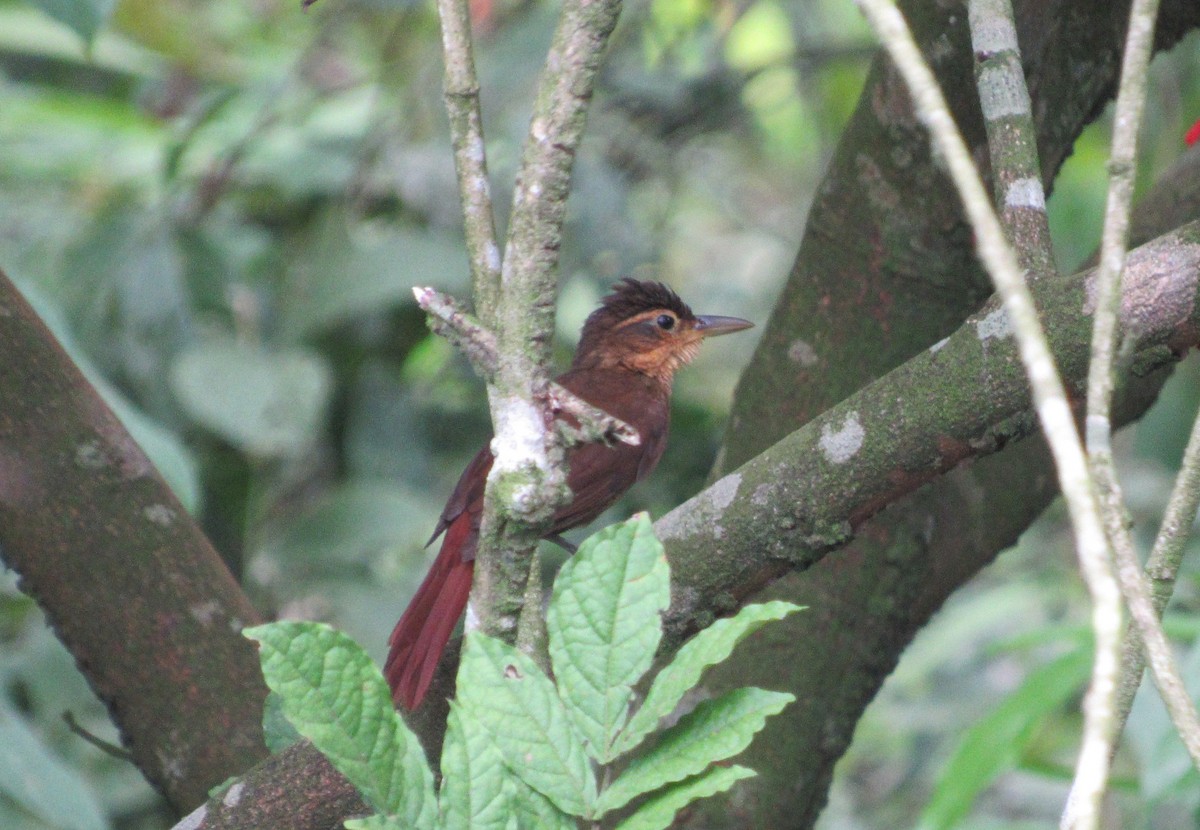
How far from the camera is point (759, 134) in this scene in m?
4.95

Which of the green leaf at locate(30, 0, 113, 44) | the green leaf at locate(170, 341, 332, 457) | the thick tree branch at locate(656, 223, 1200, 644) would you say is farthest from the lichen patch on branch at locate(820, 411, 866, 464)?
the green leaf at locate(170, 341, 332, 457)

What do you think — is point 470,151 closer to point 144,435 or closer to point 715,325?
point 144,435

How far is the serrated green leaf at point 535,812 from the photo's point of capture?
108 centimetres


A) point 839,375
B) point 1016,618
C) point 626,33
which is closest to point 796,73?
point 626,33

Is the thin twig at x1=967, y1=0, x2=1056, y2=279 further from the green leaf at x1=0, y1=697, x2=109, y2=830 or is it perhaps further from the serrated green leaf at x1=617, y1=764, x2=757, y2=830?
the green leaf at x1=0, y1=697, x2=109, y2=830

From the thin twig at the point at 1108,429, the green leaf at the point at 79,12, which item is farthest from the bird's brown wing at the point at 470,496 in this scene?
the thin twig at the point at 1108,429

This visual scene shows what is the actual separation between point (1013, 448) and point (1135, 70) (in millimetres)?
1596

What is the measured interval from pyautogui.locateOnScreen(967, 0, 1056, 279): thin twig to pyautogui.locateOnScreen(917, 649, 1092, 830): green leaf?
1.15 m

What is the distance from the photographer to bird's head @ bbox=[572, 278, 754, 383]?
3.45 meters

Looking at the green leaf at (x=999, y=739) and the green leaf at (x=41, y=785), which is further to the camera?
the green leaf at (x=999, y=739)

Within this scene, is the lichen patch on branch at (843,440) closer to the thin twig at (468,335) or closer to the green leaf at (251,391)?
the thin twig at (468,335)

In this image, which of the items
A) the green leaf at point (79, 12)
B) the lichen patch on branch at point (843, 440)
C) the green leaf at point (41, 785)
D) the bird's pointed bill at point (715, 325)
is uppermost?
the bird's pointed bill at point (715, 325)

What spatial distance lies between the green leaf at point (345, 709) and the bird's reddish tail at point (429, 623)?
85cm

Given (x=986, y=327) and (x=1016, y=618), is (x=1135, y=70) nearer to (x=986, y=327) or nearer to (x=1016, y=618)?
(x=986, y=327)
